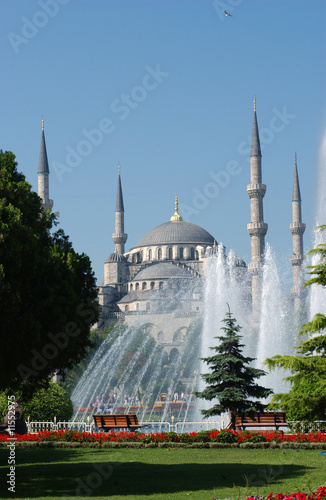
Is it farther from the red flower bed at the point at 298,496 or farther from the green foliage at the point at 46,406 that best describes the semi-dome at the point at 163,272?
the red flower bed at the point at 298,496

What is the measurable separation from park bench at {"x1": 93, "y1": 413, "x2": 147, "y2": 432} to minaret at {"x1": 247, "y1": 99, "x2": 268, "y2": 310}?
40562mm

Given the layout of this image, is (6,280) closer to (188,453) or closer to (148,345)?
(188,453)

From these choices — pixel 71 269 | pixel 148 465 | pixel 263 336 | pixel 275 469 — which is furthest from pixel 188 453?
pixel 263 336

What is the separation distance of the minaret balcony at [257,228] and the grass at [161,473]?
4394cm

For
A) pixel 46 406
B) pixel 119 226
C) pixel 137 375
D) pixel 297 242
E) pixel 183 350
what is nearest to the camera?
pixel 46 406

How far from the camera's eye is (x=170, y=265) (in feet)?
276

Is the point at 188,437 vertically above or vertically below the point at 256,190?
below

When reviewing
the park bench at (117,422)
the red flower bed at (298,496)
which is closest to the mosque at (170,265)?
the park bench at (117,422)

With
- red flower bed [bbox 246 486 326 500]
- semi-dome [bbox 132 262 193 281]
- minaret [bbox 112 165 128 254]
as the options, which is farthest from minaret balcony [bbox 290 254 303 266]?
red flower bed [bbox 246 486 326 500]

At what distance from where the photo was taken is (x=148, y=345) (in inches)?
2388

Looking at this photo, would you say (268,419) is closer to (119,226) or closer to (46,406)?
(46,406)

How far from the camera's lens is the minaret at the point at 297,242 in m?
61.3

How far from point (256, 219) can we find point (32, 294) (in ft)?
157

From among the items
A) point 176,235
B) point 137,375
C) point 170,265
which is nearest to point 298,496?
point 137,375
